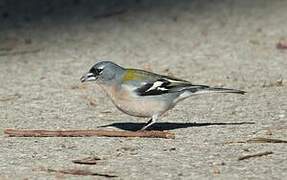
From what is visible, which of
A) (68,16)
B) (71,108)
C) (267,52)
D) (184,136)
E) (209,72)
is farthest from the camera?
(68,16)

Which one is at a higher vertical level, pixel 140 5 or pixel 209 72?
pixel 140 5

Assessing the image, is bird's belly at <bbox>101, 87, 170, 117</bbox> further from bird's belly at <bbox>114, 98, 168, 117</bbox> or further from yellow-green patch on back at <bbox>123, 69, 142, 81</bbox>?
yellow-green patch on back at <bbox>123, 69, 142, 81</bbox>

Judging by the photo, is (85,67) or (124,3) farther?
(124,3)

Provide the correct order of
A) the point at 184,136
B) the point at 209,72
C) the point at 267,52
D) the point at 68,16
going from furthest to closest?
1. the point at 68,16
2. the point at 267,52
3. the point at 209,72
4. the point at 184,136

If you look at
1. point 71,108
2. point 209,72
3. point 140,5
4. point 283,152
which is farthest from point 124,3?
point 283,152

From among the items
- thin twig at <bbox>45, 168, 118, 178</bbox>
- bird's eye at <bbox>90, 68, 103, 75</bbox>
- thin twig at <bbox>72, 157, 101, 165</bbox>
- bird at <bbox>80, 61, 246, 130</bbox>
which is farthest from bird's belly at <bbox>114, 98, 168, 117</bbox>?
thin twig at <bbox>45, 168, 118, 178</bbox>

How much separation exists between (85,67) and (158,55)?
0.84 meters

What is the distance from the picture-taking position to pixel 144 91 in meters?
6.50

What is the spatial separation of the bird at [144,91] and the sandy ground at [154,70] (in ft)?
0.79

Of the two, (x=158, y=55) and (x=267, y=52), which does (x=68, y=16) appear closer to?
(x=158, y=55)

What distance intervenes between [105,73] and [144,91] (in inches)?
13.4

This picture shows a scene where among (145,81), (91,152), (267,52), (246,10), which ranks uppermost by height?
(246,10)

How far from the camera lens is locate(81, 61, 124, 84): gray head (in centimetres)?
662

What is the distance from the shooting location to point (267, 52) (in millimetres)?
9477
